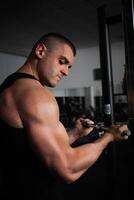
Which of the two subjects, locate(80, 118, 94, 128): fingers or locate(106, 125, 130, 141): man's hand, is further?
locate(80, 118, 94, 128): fingers

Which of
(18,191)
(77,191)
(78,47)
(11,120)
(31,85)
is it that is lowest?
(77,191)

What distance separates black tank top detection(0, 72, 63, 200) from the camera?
0.94 meters

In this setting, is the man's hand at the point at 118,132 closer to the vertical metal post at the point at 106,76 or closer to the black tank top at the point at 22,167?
the black tank top at the point at 22,167

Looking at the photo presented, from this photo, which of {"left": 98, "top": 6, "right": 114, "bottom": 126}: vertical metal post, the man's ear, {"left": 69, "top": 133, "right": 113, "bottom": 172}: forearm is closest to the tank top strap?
the man's ear

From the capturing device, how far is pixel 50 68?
106 cm

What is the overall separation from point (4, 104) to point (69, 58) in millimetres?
322

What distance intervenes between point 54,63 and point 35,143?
331 millimetres

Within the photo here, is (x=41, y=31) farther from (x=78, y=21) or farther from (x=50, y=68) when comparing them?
(x=50, y=68)

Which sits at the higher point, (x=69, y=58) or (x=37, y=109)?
(x=69, y=58)

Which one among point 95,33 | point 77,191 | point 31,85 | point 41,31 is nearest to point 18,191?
point 31,85

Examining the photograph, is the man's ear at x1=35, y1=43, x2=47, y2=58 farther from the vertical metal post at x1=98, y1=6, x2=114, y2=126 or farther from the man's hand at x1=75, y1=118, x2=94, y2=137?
the vertical metal post at x1=98, y1=6, x2=114, y2=126

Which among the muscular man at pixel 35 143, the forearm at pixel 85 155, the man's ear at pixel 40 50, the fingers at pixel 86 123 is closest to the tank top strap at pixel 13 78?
the muscular man at pixel 35 143

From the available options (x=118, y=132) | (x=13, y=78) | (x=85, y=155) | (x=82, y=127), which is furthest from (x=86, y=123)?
(x=13, y=78)

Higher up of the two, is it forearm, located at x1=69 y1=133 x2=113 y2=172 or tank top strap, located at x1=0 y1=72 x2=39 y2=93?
tank top strap, located at x1=0 y1=72 x2=39 y2=93
